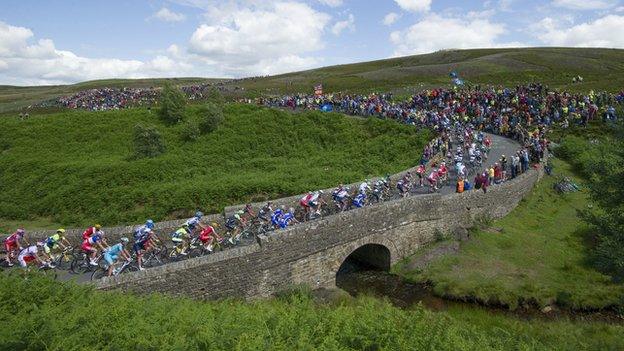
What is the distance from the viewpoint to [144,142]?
44844 millimetres

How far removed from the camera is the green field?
31.6 feet

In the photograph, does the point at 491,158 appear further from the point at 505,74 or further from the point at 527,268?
the point at 505,74

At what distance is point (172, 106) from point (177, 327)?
45515 millimetres

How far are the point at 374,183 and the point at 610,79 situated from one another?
5727 centimetres

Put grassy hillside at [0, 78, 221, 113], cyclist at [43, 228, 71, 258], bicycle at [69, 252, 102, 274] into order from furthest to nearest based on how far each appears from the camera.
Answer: grassy hillside at [0, 78, 221, 113]
cyclist at [43, 228, 71, 258]
bicycle at [69, 252, 102, 274]

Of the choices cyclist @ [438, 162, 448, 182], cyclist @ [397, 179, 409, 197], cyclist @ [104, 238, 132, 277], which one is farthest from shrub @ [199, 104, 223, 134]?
cyclist @ [104, 238, 132, 277]

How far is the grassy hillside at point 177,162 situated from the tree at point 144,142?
47.7 inches

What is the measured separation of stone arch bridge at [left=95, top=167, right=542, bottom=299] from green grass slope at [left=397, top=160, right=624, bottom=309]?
1431 mm

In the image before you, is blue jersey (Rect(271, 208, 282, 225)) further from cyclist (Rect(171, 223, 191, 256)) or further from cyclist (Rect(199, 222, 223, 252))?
cyclist (Rect(171, 223, 191, 256))

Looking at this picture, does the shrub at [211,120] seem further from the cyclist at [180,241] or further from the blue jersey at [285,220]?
the cyclist at [180,241]

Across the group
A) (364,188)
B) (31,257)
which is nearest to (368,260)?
(364,188)

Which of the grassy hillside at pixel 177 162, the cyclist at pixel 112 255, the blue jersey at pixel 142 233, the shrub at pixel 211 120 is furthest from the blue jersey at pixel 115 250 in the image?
the shrub at pixel 211 120

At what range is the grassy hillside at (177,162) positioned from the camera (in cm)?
3628

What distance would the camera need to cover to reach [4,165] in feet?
158
